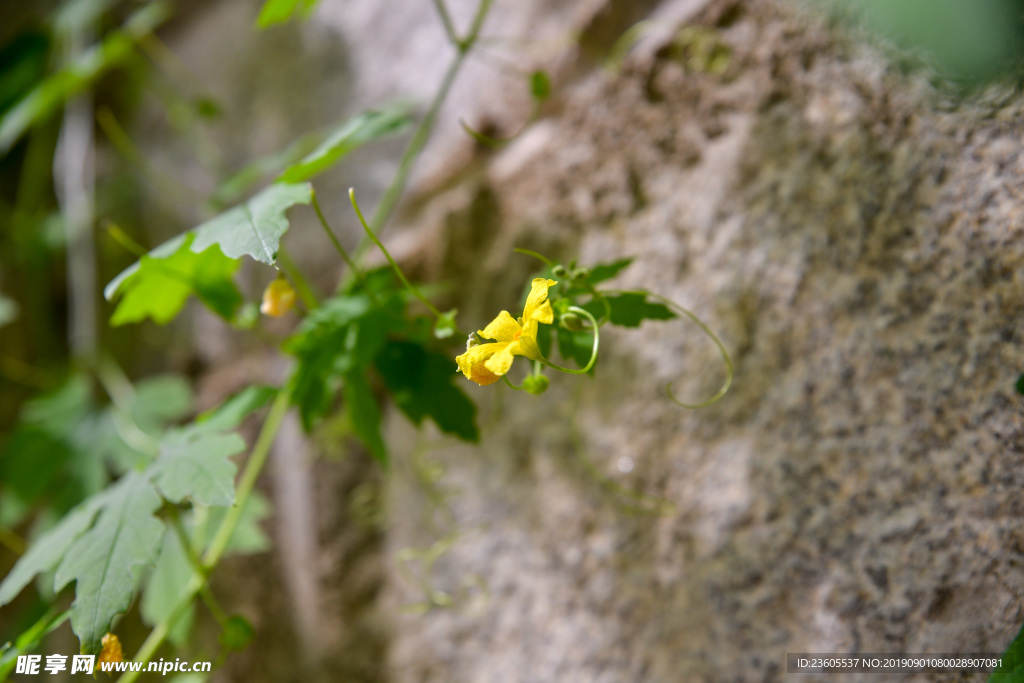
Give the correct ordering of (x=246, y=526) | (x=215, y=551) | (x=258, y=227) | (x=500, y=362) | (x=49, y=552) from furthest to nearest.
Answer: (x=246, y=526), (x=215, y=551), (x=49, y=552), (x=258, y=227), (x=500, y=362)

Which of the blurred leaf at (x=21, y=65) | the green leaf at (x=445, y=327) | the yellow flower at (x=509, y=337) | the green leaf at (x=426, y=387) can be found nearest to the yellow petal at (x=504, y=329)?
the yellow flower at (x=509, y=337)

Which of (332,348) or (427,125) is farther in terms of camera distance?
(427,125)

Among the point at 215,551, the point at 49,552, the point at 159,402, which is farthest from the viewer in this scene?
the point at 159,402

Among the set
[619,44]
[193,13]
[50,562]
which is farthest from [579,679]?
[193,13]

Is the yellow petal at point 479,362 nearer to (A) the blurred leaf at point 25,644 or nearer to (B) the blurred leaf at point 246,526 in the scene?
(A) the blurred leaf at point 25,644

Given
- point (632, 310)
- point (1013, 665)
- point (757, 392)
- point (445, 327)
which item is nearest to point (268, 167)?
point (445, 327)

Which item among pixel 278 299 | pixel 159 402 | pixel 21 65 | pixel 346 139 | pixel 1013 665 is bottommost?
pixel 1013 665

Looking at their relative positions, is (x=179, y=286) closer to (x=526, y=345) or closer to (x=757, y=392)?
(x=526, y=345)

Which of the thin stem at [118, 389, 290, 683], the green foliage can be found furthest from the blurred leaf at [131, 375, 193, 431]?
the green foliage
